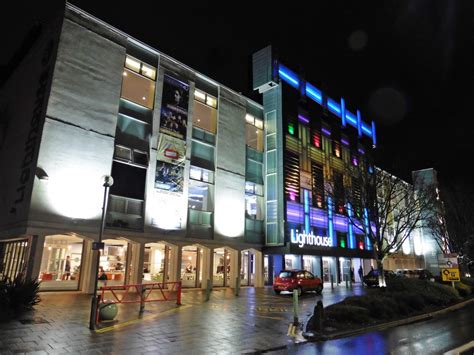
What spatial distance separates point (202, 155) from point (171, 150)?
3273 millimetres

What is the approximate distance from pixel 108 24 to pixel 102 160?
902 centimetres

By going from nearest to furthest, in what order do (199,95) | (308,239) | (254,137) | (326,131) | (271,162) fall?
(199,95)
(271,162)
(254,137)
(308,239)
(326,131)

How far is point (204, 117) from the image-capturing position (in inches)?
1093

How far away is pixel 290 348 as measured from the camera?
9.38 metres

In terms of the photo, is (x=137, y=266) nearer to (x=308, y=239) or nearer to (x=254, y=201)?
(x=254, y=201)

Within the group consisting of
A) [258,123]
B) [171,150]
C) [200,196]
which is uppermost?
[258,123]

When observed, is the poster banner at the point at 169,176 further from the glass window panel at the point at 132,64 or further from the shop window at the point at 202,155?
the glass window panel at the point at 132,64

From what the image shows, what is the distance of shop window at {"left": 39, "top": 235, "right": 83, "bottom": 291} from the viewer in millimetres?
19328

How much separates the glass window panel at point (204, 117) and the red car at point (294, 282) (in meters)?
12.4

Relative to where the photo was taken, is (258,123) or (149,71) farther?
(258,123)

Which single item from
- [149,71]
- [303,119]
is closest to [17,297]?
[149,71]

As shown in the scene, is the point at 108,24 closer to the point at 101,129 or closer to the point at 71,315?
the point at 101,129

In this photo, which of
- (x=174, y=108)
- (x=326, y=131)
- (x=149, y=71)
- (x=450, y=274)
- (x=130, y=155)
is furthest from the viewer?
(x=326, y=131)

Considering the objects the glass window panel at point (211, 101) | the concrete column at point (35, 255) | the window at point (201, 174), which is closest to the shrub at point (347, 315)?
the concrete column at point (35, 255)
